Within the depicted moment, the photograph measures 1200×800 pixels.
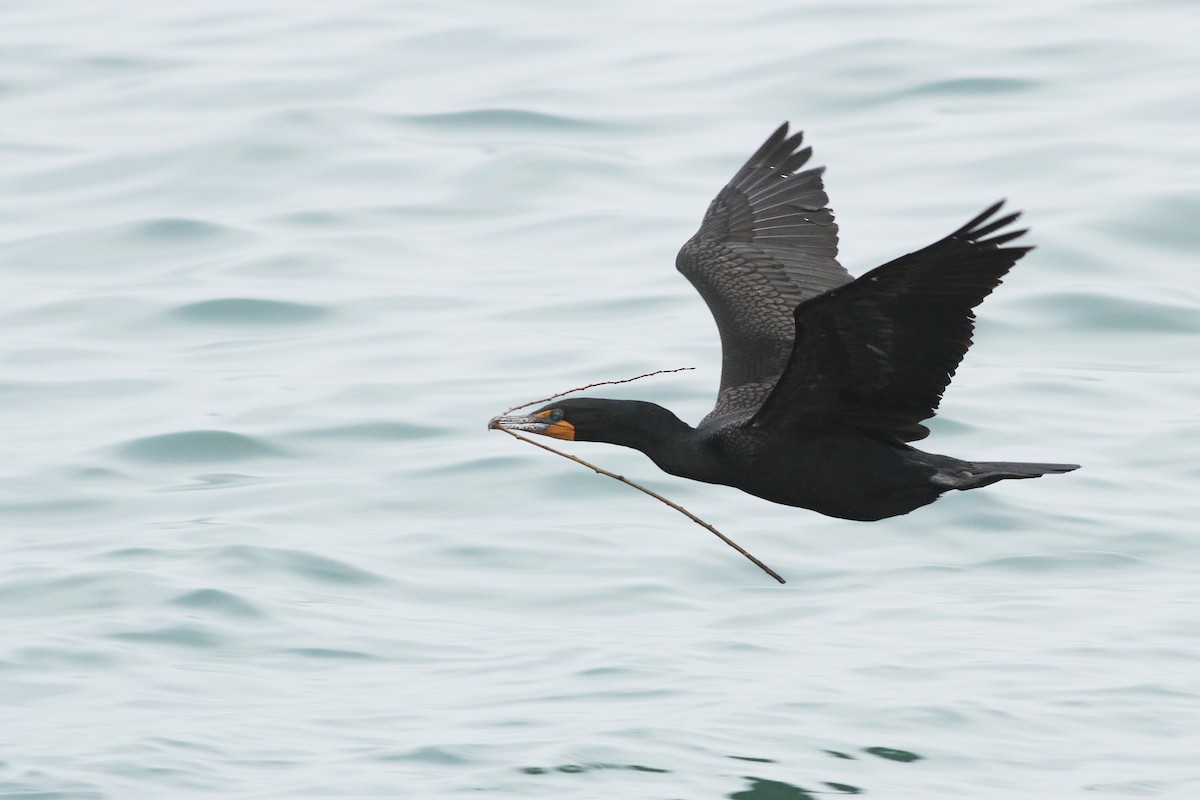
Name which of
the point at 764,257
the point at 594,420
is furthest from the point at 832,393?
the point at 764,257

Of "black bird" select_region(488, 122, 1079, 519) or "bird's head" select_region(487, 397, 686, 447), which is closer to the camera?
"black bird" select_region(488, 122, 1079, 519)

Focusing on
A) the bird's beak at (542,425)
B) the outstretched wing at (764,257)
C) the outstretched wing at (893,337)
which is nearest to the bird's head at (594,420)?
the bird's beak at (542,425)

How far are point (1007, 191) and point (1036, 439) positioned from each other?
4108mm

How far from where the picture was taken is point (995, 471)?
7418 mm

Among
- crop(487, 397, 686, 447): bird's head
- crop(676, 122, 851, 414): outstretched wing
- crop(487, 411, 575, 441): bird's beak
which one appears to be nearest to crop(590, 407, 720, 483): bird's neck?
crop(487, 397, 686, 447): bird's head

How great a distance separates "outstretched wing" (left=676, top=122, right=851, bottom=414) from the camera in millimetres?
8680

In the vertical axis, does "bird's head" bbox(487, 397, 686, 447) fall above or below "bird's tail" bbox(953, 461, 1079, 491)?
above

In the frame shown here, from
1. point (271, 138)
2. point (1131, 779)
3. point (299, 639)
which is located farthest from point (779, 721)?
point (271, 138)

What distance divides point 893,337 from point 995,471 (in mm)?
778

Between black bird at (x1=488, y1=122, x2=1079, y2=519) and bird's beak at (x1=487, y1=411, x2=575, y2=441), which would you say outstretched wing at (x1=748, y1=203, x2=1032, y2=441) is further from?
bird's beak at (x1=487, y1=411, x2=575, y2=441)

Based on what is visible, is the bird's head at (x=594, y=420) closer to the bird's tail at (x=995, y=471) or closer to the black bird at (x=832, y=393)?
the black bird at (x=832, y=393)

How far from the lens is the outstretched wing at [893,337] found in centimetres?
654

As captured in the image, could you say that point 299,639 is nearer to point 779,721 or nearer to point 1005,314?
point 779,721

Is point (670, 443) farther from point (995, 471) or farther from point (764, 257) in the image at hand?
point (764, 257)
